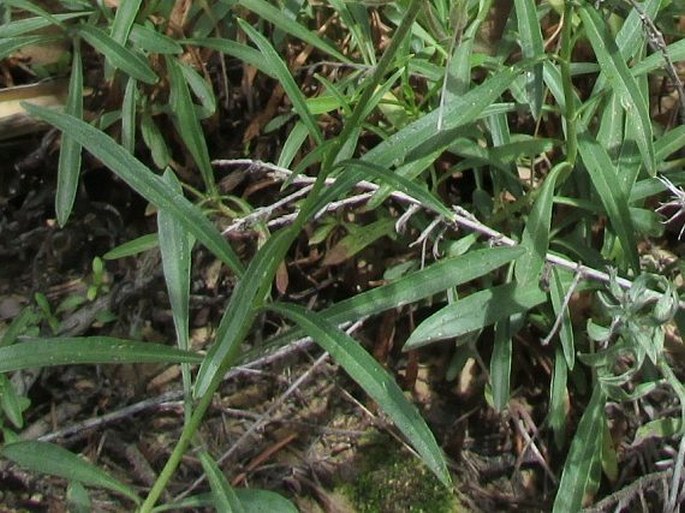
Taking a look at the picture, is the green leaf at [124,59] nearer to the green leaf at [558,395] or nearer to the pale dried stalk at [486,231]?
the pale dried stalk at [486,231]

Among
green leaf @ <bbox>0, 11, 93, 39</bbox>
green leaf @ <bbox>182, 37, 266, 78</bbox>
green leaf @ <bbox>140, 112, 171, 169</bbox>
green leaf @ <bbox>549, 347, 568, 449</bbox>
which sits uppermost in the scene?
green leaf @ <bbox>0, 11, 93, 39</bbox>

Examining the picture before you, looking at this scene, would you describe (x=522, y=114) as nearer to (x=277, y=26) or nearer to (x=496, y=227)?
(x=496, y=227)

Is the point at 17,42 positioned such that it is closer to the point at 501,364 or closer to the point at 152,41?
the point at 152,41

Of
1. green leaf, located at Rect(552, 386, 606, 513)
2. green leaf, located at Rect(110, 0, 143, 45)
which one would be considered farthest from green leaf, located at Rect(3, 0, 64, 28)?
green leaf, located at Rect(552, 386, 606, 513)

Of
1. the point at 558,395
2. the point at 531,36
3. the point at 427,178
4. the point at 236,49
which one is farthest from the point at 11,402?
the point at 531,36

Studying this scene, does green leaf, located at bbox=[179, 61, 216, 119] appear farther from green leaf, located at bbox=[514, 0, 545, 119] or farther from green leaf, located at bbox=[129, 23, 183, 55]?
green leaf, located at bbox=[514, 0, 545, 119]

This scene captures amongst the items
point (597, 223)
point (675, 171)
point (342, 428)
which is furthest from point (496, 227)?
point (342, 428)
